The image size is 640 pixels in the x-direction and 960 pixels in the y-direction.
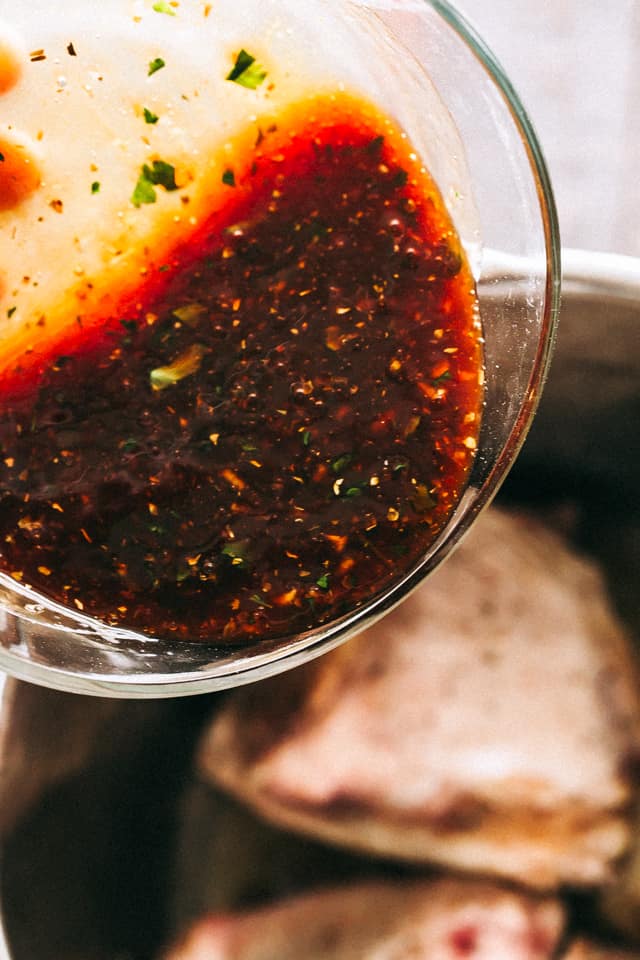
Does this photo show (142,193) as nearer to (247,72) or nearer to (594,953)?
(247,72)

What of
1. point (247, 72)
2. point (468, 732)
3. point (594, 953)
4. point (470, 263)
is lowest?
point (594, 953)

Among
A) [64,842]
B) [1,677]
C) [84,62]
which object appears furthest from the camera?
[64,842]

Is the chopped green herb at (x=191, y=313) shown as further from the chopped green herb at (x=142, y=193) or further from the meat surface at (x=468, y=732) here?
the meat surface at (x=468, y=732)

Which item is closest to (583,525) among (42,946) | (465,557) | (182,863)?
(465,557)

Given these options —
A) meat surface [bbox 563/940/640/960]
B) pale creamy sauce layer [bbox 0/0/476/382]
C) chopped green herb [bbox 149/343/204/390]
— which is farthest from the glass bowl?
meat surface [bbox 563/940/640/960]

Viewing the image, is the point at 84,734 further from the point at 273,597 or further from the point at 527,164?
the point at 527,164

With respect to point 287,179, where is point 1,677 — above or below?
below

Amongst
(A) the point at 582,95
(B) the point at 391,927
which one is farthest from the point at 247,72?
(B) the point at 391,927
